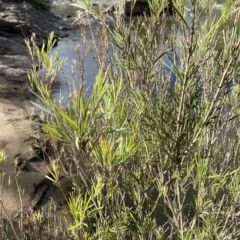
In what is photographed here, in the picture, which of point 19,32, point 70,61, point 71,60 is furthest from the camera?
point 19,32

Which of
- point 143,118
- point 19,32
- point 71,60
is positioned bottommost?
point 19,32

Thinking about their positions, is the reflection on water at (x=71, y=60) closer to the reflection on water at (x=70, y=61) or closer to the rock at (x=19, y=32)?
the reflection on water at (x=70, y=61)

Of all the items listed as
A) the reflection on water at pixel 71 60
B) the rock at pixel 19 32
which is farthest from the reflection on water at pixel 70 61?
the rock at pixel 19 32

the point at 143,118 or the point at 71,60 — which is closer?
the point at 143,118

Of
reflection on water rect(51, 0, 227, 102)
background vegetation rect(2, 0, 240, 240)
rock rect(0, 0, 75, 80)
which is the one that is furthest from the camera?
rock rect(0, 0, 75, 80)

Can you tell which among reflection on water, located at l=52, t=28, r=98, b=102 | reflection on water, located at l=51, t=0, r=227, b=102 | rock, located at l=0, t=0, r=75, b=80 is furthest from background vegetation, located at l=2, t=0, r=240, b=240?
rock, located at l=0, t=0, r=75, b=80

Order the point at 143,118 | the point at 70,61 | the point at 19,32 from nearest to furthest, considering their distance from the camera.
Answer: the point at 143,118
the point at 70,61
the point at 19,32

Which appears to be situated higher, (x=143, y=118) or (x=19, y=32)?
(x=143, y=118)

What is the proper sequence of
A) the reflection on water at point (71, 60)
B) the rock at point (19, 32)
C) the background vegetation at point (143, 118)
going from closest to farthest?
the background vegetation at point (143, 118) < the reflection on water at point (71, 60) < the rock at point (19, 32)

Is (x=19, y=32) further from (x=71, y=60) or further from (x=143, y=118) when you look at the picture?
(x=143, y=118)

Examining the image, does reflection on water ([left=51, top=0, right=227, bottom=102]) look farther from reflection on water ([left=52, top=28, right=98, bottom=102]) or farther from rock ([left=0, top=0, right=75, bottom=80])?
rock ([left=0, top=0, right=75, bottom=80])

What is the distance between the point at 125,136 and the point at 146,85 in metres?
0.20

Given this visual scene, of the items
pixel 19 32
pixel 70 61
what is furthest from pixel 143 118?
pixel 19 32

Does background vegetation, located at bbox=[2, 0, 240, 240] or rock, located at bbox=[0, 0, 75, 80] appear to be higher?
background vegetation, located at bbox=[2, 0, 240, 240]
